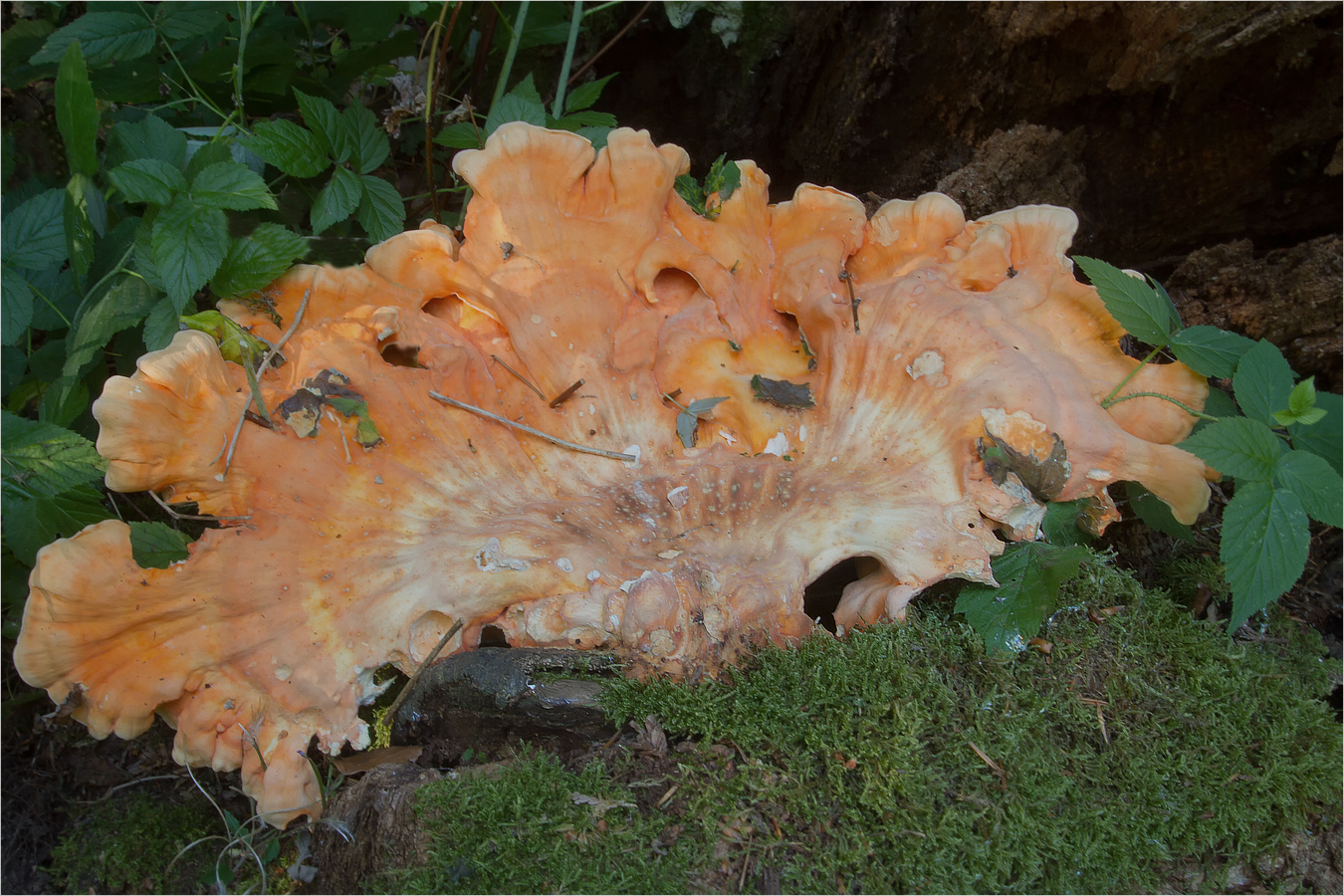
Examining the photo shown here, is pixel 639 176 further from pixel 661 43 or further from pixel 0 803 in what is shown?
pixel 0 803

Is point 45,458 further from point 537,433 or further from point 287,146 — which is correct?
point 537,433

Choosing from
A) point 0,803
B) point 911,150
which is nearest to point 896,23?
point 911,150

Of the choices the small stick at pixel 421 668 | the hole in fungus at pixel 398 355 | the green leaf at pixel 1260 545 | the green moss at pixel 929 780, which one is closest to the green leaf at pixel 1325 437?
the green leaf at pixel 1260 545

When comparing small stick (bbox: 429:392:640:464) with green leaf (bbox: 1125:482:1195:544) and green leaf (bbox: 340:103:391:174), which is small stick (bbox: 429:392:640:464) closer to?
green leaf (bbox: 340:103:391:174)

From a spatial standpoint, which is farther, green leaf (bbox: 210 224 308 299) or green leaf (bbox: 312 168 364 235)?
green leaf (bbox: 312 168 364 235)

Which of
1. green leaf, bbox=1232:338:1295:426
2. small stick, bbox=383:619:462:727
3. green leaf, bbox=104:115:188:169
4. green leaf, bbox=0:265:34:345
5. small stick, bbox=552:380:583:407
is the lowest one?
small stick, bbox=383:619:462:727

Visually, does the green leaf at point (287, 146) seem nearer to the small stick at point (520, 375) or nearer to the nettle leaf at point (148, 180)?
the nettle leaf at point (148, 180)

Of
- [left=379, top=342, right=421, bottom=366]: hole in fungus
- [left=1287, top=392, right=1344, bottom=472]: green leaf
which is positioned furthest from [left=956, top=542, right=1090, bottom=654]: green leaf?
[left=379, top=342, right=421, bottom=366]: hole in fungus

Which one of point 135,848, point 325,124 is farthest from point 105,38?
point 135,848
